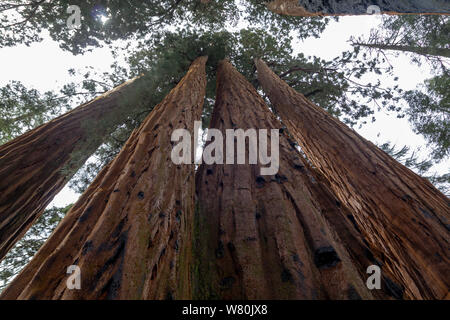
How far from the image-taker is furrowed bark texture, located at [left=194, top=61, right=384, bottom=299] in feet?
2.82

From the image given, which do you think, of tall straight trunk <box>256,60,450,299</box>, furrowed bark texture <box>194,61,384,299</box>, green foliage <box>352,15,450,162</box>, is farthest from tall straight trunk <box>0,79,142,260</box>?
green foliage <box>352,15,450,162</box>

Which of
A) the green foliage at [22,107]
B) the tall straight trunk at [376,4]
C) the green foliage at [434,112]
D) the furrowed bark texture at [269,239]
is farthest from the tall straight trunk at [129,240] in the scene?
the green foliage at [434,112]

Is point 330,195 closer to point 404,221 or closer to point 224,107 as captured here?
point 404,221

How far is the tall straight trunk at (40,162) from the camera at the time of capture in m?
2.09

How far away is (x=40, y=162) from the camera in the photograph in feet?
7.95

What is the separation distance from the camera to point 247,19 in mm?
6895

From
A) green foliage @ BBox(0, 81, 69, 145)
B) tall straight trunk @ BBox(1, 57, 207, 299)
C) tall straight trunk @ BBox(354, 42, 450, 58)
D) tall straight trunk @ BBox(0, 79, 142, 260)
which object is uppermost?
tall straight trunk @ BBox(354, 42, 450, 58)

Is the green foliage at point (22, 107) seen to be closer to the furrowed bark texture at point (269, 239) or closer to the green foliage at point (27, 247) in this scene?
the green foliage at point (27, 247)

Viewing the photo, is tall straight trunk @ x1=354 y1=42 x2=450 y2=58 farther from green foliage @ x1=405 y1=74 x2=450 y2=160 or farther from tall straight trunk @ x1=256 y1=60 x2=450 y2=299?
tall straight trunk @ x1=256 y1=60 x2=450 y2=299

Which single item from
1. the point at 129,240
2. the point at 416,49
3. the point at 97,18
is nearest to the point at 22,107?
the point at 97,18

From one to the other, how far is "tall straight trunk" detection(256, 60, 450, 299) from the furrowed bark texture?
31 centimetres

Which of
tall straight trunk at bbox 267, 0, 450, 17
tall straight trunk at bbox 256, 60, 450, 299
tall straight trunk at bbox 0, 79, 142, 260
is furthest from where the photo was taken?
tall straight trunk at bbox 267, 0, 450, 17

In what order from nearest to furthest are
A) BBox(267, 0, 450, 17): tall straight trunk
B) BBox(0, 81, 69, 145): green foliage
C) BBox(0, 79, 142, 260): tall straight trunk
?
BBox(0, 79, 142, 260): tall straight trunk → BBox(267, 0, 450, 17): tall straight trunk → BBox(0, 81, 69, 145): green foliage

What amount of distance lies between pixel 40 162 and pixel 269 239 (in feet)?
8.83
